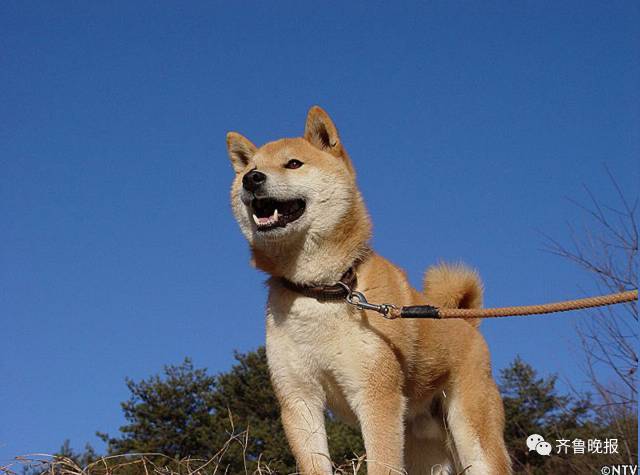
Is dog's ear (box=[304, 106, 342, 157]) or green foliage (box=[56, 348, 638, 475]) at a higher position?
green foliage (box=[56, 348, 638, 475])

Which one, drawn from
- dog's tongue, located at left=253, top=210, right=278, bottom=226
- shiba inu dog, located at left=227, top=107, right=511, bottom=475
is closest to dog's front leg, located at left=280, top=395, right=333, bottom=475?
shiba inu dog, located at left=227, top=107, right=511, bottom=475

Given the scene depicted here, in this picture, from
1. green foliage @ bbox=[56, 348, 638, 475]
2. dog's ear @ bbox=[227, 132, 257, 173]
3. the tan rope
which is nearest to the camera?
the tan rope

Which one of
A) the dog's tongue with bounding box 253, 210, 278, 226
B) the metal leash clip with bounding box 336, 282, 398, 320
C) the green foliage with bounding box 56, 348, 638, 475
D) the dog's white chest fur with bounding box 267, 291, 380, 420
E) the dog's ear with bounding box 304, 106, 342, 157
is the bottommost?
the dog's white chest fur with bounding box 267, 291, 380, 420

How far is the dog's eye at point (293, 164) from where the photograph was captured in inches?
225

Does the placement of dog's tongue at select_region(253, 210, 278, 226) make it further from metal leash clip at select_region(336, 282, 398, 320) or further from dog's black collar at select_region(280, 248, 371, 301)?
metal leash clip at select_region(336, 282, 398, 320)

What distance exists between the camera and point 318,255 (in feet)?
18.2

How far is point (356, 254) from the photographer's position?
564 centimetres

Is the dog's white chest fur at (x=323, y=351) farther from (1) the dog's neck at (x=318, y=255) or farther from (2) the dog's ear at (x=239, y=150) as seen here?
(2) the dog's ear at (x=239, y=150)

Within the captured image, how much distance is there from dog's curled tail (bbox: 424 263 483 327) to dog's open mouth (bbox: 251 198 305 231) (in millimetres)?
1849

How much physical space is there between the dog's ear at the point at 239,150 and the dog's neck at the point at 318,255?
0.94 m

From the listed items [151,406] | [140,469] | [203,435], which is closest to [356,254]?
[140,469]

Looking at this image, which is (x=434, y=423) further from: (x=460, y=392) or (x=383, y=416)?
(x=383, y=416)

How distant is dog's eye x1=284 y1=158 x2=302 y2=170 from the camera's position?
18.7 ft

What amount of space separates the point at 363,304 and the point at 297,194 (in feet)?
3.09
